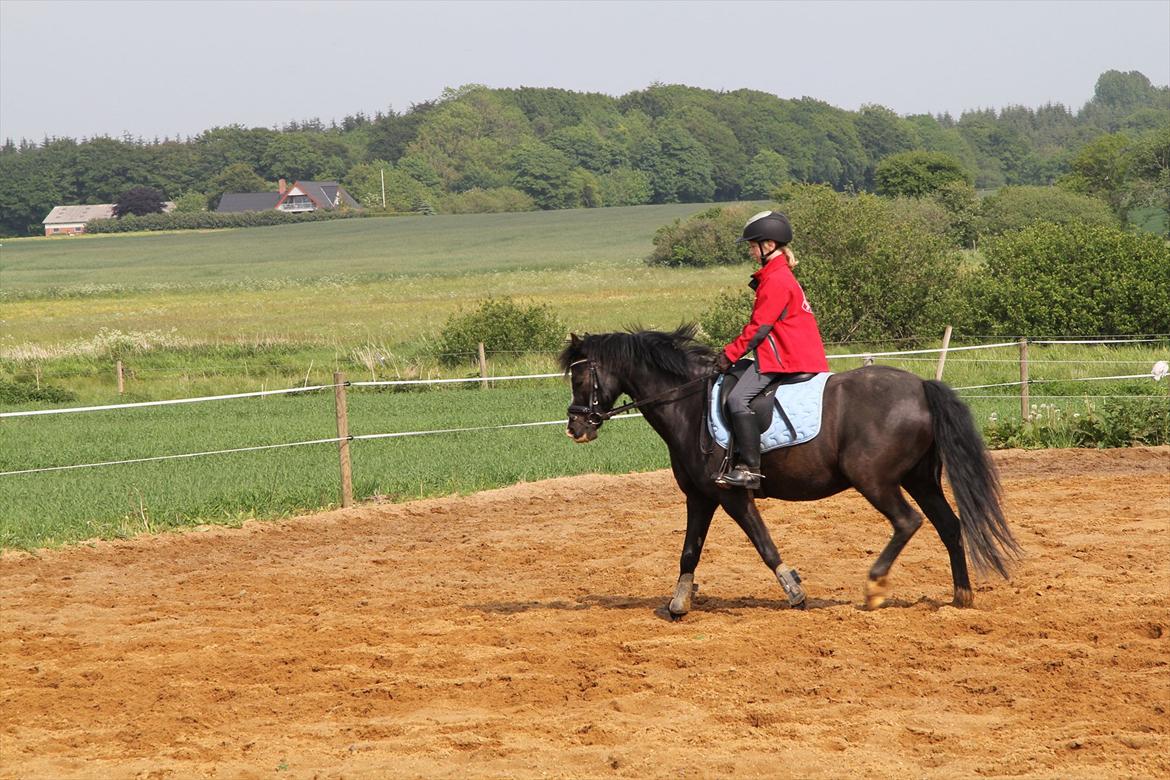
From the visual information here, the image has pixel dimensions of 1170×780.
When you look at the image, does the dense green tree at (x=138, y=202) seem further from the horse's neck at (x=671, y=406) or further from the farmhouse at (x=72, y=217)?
the horse's neck at (x=671, y=406)

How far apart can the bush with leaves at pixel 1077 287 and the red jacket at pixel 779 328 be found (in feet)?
61.6

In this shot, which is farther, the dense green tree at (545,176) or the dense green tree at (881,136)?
the dense green tree at (881,136)

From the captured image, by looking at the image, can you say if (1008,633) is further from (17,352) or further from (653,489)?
(17,352)

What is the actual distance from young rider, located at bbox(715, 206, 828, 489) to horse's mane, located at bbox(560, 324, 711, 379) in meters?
0.47

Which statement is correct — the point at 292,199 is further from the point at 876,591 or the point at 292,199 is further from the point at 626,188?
the point at 876,591

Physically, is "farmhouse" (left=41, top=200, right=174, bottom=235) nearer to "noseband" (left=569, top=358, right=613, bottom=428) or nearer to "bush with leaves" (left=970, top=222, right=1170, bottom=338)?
"bush with leaves" (left=970, top=222, right=1170, bottom=338)

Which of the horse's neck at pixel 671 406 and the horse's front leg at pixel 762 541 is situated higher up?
the horse's neck at pixel 671 406

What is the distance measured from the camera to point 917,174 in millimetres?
69438

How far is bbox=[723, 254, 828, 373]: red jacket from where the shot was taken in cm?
717

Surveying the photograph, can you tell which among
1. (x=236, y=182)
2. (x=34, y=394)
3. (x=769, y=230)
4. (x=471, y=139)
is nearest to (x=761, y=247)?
(x=769, y=230)

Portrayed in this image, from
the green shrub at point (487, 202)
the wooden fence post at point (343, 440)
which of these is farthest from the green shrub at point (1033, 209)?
the green shrub at point (487, 202)

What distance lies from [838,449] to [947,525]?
0.81m

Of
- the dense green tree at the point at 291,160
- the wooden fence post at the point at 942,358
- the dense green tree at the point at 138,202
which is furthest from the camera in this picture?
the dense green tree at the point at 291,160

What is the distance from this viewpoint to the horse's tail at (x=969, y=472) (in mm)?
7109
